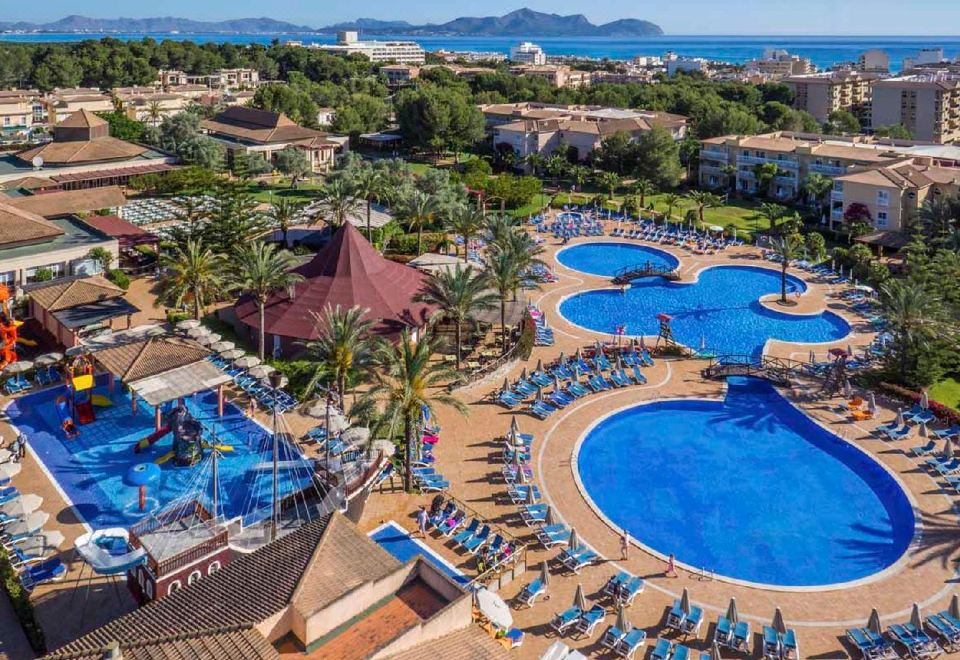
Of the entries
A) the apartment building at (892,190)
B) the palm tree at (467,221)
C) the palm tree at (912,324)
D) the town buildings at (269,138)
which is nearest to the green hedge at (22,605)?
the palm tree at (467,221)

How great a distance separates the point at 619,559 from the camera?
2253 cm

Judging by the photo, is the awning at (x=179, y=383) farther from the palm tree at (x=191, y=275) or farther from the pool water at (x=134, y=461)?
the palm tree at (x=191, y=275)

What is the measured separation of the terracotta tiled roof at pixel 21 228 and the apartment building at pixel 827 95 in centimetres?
11613

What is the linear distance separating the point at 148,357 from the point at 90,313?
303 inches

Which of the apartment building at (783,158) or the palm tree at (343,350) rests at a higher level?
the apartment building at (783,158)

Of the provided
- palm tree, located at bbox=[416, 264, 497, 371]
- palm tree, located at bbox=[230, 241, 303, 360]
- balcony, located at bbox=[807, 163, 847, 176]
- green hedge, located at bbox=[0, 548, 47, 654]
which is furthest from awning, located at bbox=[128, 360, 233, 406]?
balcony, located at bbox=[807, 163, 847, 176]

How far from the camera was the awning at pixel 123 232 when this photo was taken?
4634 cm

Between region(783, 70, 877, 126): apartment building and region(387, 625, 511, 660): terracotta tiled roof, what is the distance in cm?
12973

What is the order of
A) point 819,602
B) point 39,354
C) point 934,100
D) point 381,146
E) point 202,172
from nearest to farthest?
point 819,602 < point 39,354 < point 202,172 < point 381,146 < point 934,100

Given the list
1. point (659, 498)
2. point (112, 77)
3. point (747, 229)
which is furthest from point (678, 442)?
point (112, 77)

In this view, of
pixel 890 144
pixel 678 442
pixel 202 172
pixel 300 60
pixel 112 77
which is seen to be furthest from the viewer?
pixel 300 60

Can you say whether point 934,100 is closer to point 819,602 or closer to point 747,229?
point 747,229

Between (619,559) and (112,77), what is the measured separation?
12702cm

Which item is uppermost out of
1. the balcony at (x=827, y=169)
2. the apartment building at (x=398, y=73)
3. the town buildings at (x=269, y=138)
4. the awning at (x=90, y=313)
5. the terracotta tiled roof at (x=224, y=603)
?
the apartment building at (x=398, y=73)
